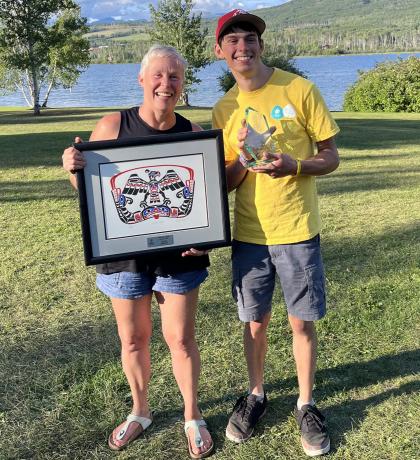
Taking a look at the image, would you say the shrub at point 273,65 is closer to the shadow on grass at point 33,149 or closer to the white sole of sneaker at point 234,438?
the shadow on grass at point 33,149

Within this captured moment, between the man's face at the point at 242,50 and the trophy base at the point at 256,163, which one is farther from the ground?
the man's face at the point at 242,50

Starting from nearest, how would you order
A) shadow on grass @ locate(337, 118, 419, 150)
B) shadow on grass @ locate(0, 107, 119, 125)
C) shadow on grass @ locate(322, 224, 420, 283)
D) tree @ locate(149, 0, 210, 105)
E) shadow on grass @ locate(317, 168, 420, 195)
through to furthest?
shadow on grass @ locate(322, 224, 420, 283) → shadow on grass @ locate(317, 168, 420, 195) → shadow on grass @ locate(337, 118, 419, 150) → shadow on grass @ locate(0, 107, 119, 125) → tree @ locate(149, 0, 210, 105)

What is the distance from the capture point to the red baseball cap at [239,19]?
2306 millimetres

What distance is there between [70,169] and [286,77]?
104 centimetres

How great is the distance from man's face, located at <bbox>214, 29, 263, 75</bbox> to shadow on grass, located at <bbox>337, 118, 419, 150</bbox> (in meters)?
10.5

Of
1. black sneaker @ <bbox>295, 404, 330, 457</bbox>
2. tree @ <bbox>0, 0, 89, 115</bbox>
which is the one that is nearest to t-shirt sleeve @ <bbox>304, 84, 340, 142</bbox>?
black sneaker @ <bbox>295, 404, 330, 457</bbox>

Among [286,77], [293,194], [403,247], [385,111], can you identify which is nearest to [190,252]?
[293,194]

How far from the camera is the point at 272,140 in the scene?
232 centimetres

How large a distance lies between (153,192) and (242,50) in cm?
74

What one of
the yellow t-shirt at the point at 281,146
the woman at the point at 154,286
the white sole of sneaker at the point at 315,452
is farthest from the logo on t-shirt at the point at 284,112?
the white sole of sneaker at the point at 315,452

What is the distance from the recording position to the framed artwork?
2248 mm

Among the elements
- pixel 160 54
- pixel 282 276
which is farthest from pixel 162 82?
pixel 282 276

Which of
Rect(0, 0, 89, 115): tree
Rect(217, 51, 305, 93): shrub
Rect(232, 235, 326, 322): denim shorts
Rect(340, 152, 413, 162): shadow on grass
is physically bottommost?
Rect(340, 152, 413, 162): shadow on grass

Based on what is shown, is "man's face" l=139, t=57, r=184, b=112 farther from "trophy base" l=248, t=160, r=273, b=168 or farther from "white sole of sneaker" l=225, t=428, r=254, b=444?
"white sole of sneaker" l=225, t=428, r=254, b=444
